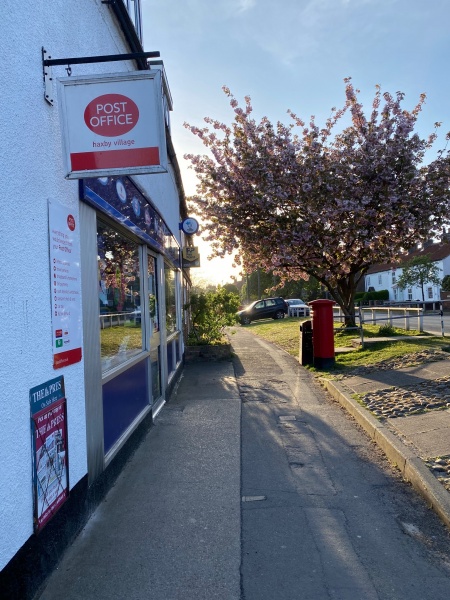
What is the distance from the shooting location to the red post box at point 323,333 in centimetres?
1076

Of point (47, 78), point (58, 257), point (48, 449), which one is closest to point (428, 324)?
point (58, 257)

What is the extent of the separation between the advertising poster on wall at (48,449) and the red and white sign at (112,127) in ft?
4.83

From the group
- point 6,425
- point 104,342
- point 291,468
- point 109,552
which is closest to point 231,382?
point 291,468

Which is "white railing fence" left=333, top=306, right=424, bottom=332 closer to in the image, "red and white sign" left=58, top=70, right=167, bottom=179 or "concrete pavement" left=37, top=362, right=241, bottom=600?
"concrete pavement" left=37, top=362, right=241, bottom=600

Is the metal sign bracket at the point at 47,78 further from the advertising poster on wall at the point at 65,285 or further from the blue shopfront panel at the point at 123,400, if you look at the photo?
the blue shopfront panel at the point at 123,400

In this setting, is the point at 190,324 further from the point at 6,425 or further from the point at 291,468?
the point at 6,425

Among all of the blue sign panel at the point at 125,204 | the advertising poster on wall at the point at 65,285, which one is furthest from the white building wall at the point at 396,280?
the advertising poster on wall at the point at 65,285

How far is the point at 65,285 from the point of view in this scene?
3.49 metres

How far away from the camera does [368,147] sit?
1407cm

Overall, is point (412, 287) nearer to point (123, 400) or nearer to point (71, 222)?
point (123, 400)

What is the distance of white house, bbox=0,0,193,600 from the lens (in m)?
2.72

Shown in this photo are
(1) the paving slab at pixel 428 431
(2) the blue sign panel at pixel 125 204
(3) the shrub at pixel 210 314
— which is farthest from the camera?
(3) the shrub at pixel 210 314

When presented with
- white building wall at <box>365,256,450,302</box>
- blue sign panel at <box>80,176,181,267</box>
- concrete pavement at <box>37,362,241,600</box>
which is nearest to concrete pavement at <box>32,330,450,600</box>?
concrete pavement at <box>37,362,241,600</box>

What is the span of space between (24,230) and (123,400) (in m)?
2.82
